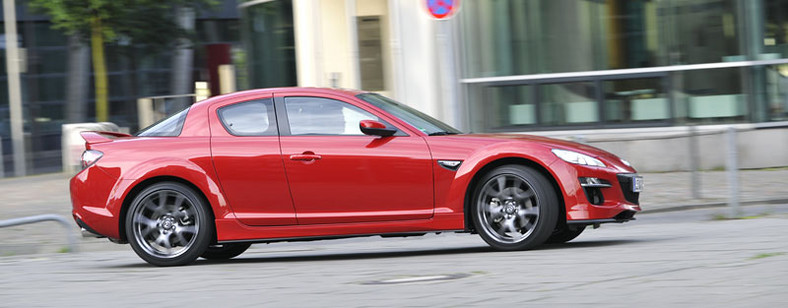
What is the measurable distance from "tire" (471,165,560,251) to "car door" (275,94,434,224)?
375 mm

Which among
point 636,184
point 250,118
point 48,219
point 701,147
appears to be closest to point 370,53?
point 701,147

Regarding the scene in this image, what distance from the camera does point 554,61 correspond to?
17.3 meters

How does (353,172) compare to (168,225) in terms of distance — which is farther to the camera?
(168,225)

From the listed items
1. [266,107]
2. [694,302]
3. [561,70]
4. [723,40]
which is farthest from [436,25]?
[694,302]

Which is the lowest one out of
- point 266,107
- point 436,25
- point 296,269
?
point 296,269

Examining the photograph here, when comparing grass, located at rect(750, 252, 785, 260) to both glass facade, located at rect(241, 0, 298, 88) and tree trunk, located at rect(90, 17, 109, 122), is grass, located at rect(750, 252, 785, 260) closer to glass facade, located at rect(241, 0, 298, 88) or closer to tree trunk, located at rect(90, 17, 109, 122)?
glass facade, located at rect(241, 0, 298, 88)

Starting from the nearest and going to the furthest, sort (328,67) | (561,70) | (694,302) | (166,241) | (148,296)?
(694,302), (148,296), (166,241), (561,70), (328,67)

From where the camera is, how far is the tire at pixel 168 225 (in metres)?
8.76

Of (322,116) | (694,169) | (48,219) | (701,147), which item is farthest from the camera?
(701,147)

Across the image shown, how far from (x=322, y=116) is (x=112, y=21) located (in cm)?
1478

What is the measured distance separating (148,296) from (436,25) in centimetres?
1158

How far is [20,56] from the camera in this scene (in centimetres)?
2711

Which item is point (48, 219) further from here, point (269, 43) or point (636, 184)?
point (269, 43)

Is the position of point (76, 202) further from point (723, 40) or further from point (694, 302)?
point (723, 40)
